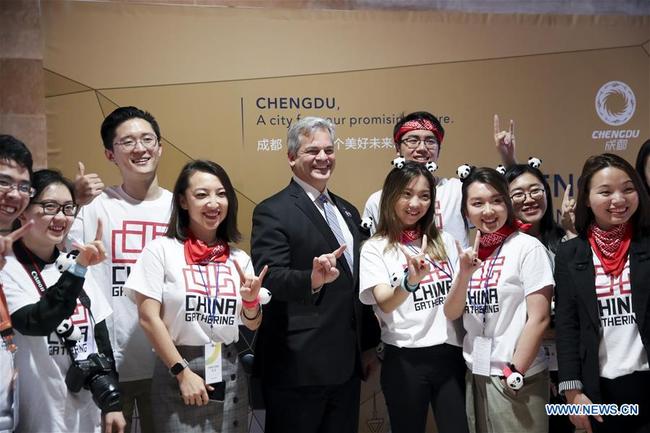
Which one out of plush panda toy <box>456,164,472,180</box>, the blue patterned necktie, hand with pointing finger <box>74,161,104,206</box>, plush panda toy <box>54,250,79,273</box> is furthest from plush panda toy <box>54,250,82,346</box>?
plush panda toy <box>456,164,472,180</box>

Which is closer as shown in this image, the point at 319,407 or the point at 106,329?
the point at 106,329

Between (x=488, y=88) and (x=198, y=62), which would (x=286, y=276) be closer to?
(x=198, y=62)

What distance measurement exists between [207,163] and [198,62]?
4.52 feet

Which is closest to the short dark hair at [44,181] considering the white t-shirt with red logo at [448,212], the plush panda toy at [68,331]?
the plush panda toy at [68,331]

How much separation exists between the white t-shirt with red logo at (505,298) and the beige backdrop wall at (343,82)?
4.76 feet

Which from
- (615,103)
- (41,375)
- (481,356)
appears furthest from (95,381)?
(615,103)

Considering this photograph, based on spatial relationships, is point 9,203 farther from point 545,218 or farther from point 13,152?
point 545,218

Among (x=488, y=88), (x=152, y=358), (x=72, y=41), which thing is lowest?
(x=152, y=358)

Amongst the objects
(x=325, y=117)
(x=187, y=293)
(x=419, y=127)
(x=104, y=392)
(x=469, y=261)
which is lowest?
(x=104, y=392)

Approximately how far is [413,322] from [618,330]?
0.94 metres

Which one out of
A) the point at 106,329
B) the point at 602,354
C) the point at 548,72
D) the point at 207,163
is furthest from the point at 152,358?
the point at 548,72

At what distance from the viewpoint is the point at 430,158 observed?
3.89m

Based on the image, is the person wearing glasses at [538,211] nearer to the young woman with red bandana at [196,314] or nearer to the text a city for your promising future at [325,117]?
the text a city for your promising future at [325,117]

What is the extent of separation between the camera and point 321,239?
330 cm
